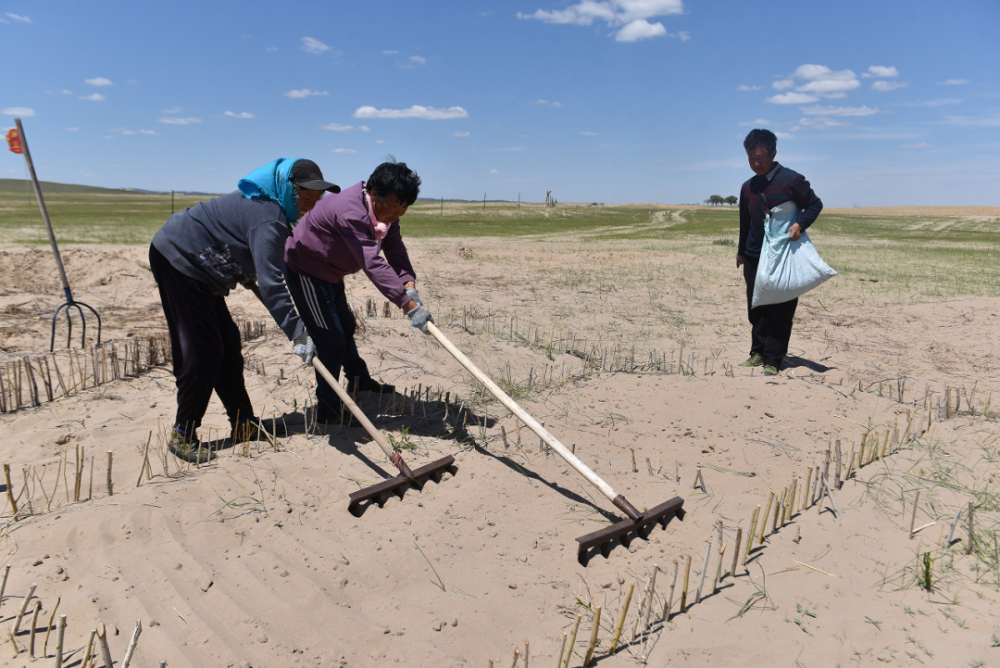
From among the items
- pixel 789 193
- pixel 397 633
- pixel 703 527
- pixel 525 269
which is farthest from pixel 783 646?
pixel 525 269

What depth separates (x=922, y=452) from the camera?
141 inches

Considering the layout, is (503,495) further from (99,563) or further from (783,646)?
(99,563)

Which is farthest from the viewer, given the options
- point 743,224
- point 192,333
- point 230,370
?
point 743,224

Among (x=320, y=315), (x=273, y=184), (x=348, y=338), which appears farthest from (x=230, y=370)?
(x=273, y=184)

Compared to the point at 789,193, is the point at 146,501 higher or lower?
lower

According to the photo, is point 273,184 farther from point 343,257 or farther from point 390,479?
point 390,479

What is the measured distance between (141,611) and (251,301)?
680 centimetres

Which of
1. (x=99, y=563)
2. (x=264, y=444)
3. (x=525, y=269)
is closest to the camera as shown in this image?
(x=99, y=563)

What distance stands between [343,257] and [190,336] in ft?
3.01

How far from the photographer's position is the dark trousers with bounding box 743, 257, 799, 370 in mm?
5023

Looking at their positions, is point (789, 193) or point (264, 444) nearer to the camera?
point (264, 444)

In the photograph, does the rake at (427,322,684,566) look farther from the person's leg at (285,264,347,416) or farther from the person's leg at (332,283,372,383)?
the person's leg at (332,283,372,383)

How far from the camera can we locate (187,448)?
3.37m

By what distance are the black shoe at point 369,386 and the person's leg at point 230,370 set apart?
0.75 meters
